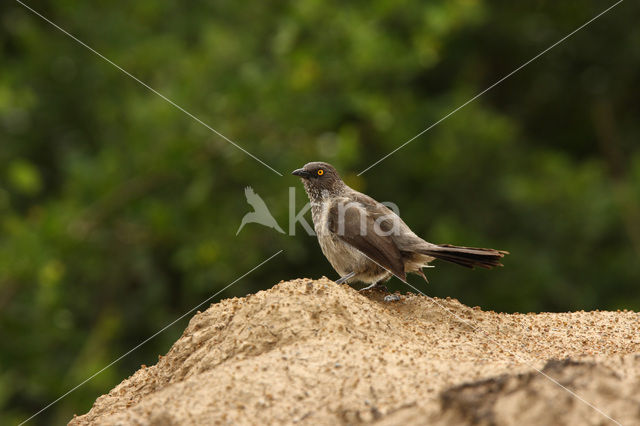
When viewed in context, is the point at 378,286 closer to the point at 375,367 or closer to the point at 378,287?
the point at 378,287

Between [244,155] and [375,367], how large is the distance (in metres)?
6.10

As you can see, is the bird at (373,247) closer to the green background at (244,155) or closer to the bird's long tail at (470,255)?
the bird's long tail at (470,255)

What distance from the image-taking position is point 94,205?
972cm

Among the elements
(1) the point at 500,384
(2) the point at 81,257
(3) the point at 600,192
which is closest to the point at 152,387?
(1) the point at 500,384

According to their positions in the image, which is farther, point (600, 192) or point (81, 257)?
point (600, 192)

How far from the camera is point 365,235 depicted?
548cm

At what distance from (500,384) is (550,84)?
11.0m

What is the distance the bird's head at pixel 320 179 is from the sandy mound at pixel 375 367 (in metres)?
1.63

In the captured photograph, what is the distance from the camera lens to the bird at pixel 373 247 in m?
5.30

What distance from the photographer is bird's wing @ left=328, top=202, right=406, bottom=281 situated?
536cm

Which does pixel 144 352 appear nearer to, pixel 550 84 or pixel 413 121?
pixel 413 121

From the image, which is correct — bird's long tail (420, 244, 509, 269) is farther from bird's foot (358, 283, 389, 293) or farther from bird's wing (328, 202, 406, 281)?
bird's foot (358, 283, 389, 293)

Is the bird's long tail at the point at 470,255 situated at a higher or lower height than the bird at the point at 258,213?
lower

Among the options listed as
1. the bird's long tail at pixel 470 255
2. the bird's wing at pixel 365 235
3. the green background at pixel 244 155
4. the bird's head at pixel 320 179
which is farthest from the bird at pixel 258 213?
the bird's long tail at pixel 470 255
